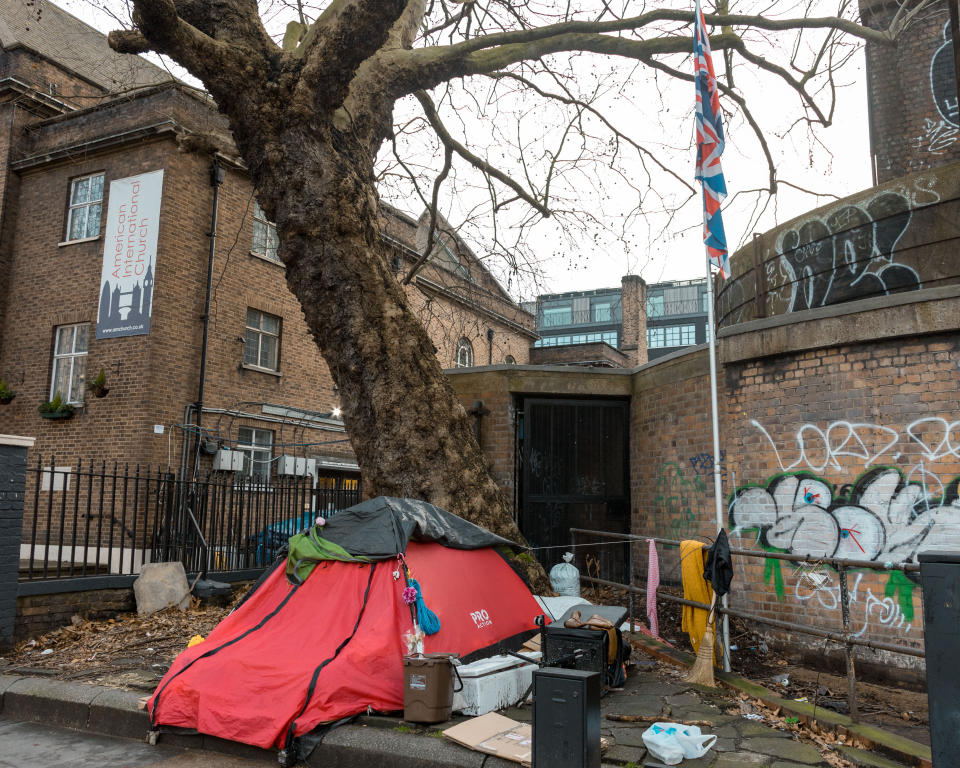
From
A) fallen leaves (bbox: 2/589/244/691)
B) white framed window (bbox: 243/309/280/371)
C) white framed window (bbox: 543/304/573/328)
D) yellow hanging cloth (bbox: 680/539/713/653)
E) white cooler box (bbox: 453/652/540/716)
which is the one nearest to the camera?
white cooler box (bbox: 453/652/540/716)

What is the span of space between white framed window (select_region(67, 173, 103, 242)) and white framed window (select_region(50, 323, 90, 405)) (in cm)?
215

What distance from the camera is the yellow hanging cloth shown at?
22.1ft

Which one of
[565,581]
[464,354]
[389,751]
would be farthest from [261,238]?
[389,751]

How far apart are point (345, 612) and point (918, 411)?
535cm

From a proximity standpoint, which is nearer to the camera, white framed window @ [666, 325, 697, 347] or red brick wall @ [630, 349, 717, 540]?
red brick wall @ [630, 349, 717, 540]

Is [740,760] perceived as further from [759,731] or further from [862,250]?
[862,250]

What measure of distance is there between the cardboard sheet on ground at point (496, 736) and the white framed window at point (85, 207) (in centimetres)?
1551

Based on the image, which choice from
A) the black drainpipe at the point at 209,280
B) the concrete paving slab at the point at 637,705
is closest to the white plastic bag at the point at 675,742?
the concrete paving slab at the point at 637,705

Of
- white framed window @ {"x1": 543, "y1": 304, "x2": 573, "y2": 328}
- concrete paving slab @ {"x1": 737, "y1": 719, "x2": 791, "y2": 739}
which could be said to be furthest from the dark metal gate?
white framed window @ {"x1": 543, "y1": 304, "x2": 573, "y2": 328}

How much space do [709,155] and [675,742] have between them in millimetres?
5868

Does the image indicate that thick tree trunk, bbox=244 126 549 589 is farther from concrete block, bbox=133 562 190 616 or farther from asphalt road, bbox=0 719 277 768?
asphalt road, bbox=0 719 277 768

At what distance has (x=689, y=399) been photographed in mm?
9375

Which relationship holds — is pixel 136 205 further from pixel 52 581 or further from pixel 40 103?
pixel 52 581

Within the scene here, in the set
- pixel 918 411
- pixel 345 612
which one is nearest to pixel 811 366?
pixel 918 411
